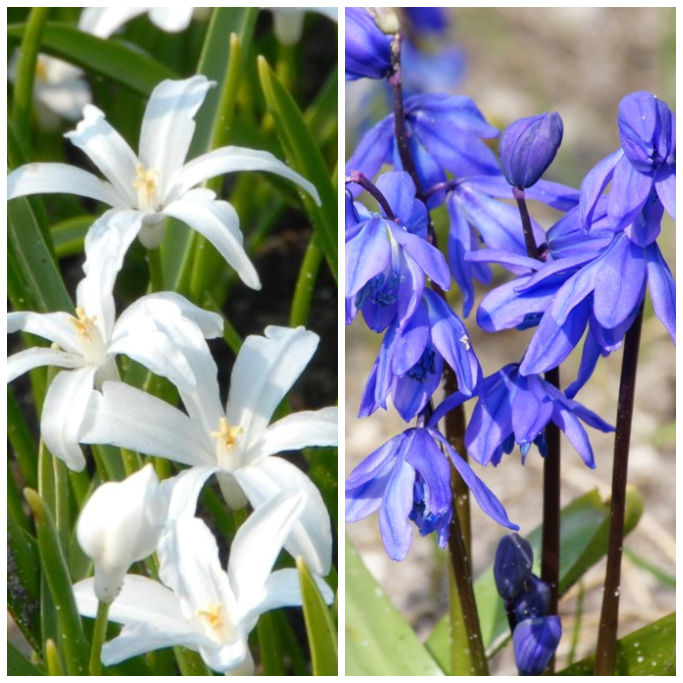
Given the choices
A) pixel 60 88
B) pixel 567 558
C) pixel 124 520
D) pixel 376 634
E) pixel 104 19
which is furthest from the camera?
pixel 60 88

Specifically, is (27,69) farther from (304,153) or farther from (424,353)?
(424,353)

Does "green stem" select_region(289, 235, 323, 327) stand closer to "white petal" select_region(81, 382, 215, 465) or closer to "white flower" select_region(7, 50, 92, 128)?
"white petal" select_region(81, 382, 215, 465)

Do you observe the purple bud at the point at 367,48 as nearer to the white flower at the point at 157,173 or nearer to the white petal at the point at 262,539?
the white flower at the point at 157,173

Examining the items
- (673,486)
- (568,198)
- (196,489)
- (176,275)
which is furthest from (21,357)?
(673,486)

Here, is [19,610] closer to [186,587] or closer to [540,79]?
[186,587]

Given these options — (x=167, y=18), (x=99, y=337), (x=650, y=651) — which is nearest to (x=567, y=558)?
(x=650, y=651)

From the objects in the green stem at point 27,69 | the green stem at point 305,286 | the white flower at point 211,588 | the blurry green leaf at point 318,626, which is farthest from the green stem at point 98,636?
the green stem at point 27,69

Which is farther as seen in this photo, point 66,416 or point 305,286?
point 305,286
